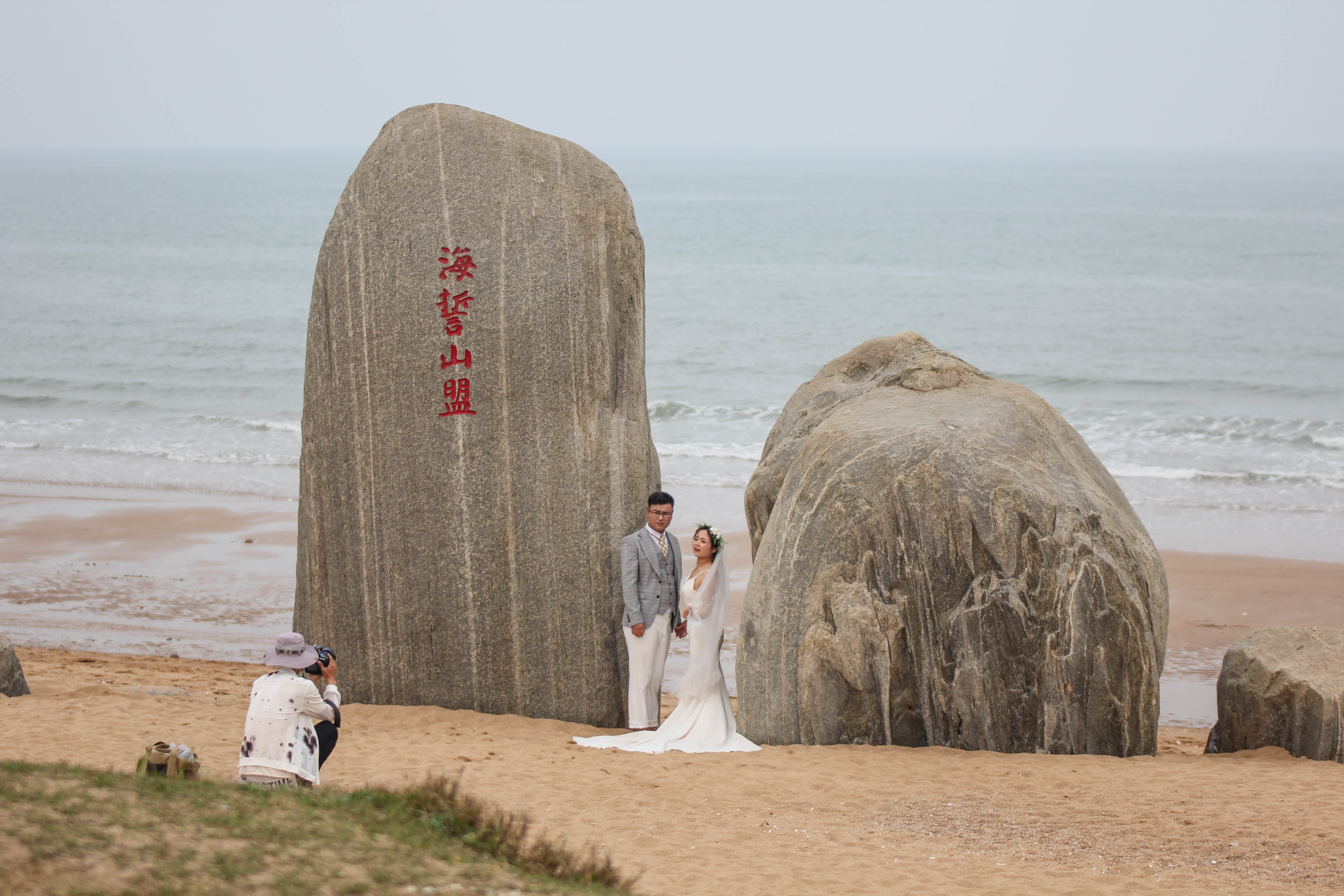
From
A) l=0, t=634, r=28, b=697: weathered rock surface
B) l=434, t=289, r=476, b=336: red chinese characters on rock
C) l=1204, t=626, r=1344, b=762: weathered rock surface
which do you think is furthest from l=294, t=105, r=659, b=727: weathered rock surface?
l=1204, t=626, r=1344, b=762: weathered rock surface

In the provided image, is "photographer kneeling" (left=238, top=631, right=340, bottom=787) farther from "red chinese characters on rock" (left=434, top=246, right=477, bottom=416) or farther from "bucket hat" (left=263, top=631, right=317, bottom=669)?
"red chinese characters on rock" (left=434, top=246, right=477, bottom=416)

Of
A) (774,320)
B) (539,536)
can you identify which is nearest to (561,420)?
(539,536)

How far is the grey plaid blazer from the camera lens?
805 centimetres

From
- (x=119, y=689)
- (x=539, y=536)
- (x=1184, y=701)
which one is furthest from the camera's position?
(x=1184, y=701)

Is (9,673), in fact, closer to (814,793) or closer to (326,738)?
(326,738)

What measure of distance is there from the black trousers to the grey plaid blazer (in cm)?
261

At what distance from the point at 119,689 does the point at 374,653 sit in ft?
6.85

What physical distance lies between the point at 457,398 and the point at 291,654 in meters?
3.17

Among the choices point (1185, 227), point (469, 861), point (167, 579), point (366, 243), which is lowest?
point (167, 579)

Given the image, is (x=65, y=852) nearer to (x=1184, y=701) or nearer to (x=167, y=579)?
(x=1184, y=701)

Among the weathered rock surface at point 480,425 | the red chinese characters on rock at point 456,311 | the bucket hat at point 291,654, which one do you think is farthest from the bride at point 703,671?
the bucket hat at point 291,654

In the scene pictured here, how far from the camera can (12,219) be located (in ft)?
223

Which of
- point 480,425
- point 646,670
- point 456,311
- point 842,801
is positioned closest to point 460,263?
point 456,311

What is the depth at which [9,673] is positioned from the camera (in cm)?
868
